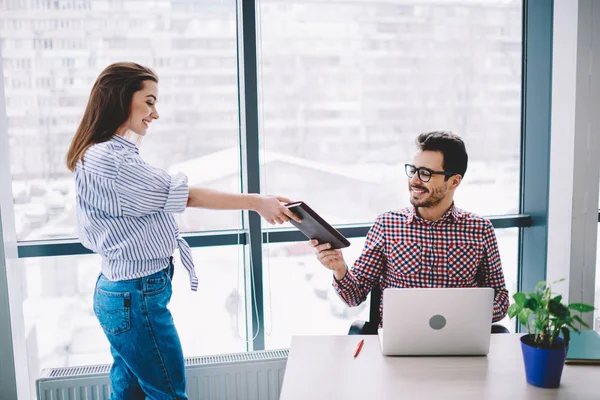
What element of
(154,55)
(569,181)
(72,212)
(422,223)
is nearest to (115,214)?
(72,212)

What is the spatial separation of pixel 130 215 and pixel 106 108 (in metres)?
0.38

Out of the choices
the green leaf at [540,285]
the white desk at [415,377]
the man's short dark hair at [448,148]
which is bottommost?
the white desk at [415,377]

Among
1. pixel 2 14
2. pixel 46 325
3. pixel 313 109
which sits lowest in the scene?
pixel 46 325

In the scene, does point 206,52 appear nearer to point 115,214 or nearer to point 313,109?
point 313,109

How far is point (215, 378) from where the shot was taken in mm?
A: 2561

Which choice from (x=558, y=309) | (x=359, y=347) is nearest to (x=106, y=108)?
(x=359, y=347)

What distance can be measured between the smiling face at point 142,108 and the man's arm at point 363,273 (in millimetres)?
914

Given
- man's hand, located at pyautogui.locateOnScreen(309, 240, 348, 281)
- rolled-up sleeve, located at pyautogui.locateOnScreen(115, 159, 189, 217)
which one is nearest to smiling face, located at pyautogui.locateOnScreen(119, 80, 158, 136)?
rolled-up sleeve, located at pyautogui.locateOnScreen(115, 159, 189, 217)

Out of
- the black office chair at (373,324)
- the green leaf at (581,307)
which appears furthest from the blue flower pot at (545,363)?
the black office chair at (373,324)

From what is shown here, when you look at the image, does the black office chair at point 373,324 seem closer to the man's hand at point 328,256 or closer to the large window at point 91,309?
the man's hand at point 328,256

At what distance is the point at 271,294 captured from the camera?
290cm

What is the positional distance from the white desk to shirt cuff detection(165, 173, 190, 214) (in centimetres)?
63

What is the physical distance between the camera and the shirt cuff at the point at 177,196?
6.35ft

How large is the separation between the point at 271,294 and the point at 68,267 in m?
0.99
